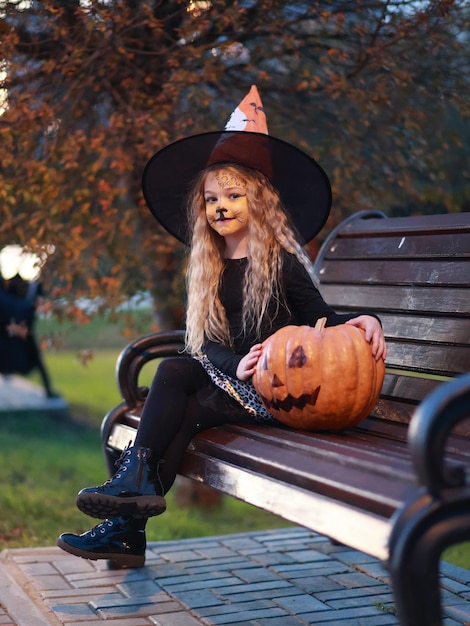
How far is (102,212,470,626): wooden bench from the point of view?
88.6 inches

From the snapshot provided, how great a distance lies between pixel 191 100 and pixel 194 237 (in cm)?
168

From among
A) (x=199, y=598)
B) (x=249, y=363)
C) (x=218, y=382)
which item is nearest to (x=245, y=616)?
(x=199, y=598)

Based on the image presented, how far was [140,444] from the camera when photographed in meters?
3.47

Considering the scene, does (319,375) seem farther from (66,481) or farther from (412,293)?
(66,481)

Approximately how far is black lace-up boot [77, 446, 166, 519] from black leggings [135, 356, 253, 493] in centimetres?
6

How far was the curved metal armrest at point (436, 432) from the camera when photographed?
2229mm

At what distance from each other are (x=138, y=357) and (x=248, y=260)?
2.85ft

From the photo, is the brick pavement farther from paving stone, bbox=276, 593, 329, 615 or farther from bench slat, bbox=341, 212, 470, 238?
bench slat, bbox=341, 212, 470, 238

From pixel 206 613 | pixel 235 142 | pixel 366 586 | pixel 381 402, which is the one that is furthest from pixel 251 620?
pixel 235 142

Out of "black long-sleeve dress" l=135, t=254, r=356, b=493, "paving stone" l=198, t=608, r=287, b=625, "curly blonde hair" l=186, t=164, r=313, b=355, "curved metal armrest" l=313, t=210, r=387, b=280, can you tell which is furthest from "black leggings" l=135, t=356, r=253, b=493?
"curved metal armrest" l=313, t=210, r=387, b=280

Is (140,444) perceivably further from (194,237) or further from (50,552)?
(50,552)

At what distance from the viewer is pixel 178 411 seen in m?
3.53

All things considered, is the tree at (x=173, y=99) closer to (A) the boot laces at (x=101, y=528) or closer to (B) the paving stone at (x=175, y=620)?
(A) the boot laces at (x=101, y=528)

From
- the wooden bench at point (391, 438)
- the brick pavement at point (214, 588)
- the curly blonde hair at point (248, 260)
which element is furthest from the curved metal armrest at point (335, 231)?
the brick pavement at point (214, 588)
